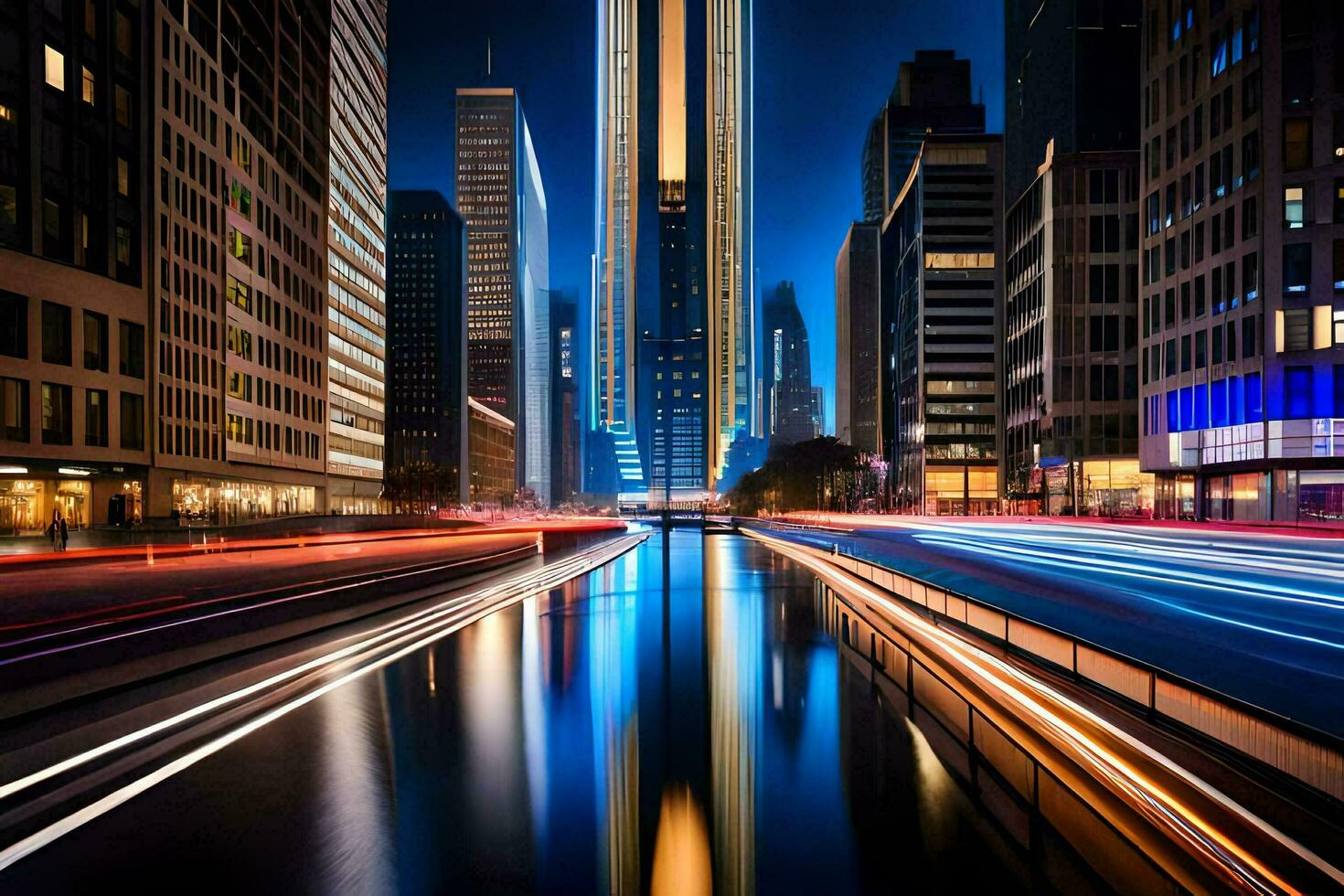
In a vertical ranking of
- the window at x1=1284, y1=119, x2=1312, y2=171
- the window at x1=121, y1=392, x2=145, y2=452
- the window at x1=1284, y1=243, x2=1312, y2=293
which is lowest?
the window at x1=121, y1=392, x2=145, y2=452

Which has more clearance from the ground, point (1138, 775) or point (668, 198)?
point (668, 198)

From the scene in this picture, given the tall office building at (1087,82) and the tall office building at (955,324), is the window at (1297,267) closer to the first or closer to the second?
the tall office building at (1087,82)

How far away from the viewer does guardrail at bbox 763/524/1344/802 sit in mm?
7582

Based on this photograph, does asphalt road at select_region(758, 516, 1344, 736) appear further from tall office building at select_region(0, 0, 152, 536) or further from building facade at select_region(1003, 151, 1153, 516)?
building facade at select_region(1003, 151, 1153, 516)

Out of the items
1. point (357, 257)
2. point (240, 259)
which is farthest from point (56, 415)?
point (357, 257)

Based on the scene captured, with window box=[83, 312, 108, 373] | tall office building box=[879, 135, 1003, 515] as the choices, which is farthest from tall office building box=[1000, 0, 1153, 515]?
window box=[83, 312, 108, 373]

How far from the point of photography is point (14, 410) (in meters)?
49.9

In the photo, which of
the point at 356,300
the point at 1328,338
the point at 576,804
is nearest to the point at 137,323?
the point at 356,300

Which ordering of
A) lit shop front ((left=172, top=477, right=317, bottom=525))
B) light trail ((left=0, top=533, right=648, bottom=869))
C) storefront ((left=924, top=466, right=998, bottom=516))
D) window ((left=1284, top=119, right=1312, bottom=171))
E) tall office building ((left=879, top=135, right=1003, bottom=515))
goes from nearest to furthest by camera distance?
light trail ((left=0, top=533, right=648, bottom=869)), window ((left=1284, top=119, right=1312, bottom=171)), lit shop front ((left=172, top=477, right=317, bottom=525)), storefront ((left=924, top=466, right=998, bottom=516)), tall office building ((left=879, top=135, right=1003, bottom=515))

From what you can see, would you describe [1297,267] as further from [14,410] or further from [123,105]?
[14,410]

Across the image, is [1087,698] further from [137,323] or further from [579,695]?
[137,323]

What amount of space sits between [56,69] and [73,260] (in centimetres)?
1066

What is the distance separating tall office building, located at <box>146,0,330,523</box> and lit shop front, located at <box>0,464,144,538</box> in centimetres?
179

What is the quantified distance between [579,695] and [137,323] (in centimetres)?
5932
